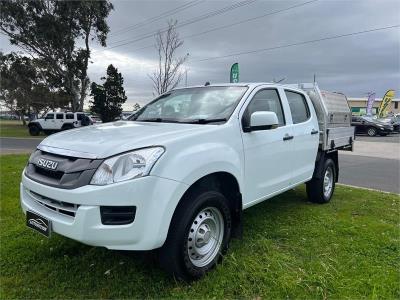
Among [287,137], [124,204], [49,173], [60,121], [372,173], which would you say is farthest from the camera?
[60,121]

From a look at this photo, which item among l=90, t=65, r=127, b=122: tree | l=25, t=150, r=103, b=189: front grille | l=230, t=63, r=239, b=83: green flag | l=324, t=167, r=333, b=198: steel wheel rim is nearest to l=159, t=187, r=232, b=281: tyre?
l=25, t=150, r=103, b=189: front grille

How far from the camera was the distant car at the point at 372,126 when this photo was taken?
27914mm

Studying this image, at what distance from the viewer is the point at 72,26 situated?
1185 inches

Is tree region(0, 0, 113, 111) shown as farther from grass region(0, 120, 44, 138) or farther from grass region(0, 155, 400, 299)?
grass region(0, 155, 400, 299)

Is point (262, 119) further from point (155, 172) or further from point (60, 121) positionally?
point (60, 121)

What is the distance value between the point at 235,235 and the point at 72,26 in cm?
3085

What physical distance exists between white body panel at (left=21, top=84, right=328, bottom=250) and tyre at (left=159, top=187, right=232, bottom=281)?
161 mm

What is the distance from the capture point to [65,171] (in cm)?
271

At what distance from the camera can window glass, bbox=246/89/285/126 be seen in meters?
3.98

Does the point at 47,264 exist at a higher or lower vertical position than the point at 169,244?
lower

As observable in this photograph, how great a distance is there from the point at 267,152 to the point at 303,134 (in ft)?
3.79

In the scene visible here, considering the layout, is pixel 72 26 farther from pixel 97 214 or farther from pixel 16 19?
pixel 97 214

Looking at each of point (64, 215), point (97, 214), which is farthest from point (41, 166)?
point (97, 214)

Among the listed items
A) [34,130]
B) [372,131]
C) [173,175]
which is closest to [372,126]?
[372,131]
